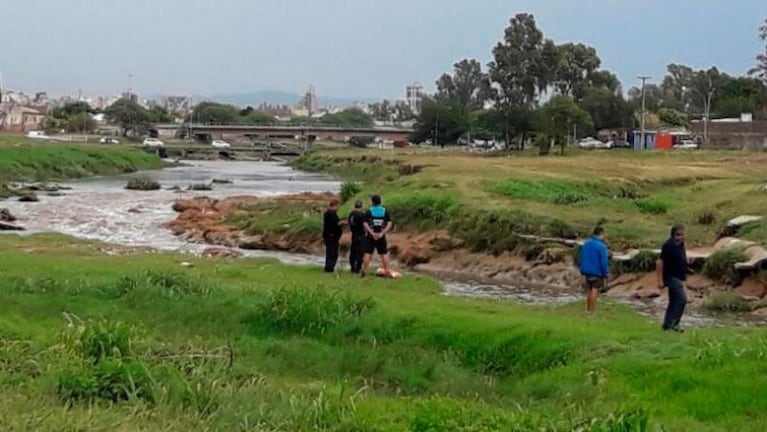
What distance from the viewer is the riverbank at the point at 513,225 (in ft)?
98.3

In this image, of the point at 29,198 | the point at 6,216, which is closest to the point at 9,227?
the point at 6,216

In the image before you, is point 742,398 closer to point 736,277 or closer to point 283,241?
point 736,277

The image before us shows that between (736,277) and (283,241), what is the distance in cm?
1756

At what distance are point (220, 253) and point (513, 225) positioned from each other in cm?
995

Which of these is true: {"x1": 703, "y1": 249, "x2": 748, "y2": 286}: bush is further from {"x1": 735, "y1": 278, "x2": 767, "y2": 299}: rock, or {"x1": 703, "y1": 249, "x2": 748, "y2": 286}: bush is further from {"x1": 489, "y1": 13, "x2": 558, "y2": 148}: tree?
{"x1": 489, "y1": 13, "x2": 558, "y2": 148}: tree

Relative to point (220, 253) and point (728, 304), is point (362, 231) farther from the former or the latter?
point (220, 253)

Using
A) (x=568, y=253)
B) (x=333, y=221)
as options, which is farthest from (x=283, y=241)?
(x=333, y=221)

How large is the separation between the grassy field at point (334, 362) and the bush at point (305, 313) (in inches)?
1.1

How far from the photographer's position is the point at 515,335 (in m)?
16.5

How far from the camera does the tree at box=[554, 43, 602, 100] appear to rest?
127 metres

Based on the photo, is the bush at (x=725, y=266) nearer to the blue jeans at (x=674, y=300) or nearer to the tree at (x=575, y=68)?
the blue jeans at (x=674, y=300)

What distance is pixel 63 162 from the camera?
94938mm

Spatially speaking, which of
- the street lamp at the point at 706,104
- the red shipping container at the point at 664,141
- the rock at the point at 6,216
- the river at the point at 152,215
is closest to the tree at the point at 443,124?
the street lamp at the point at 706,104

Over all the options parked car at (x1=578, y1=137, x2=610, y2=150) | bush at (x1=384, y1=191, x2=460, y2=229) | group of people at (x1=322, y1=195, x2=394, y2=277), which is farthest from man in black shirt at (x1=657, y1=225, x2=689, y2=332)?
parked car at (x1=578, y1=137, x2=610, y2=150)
